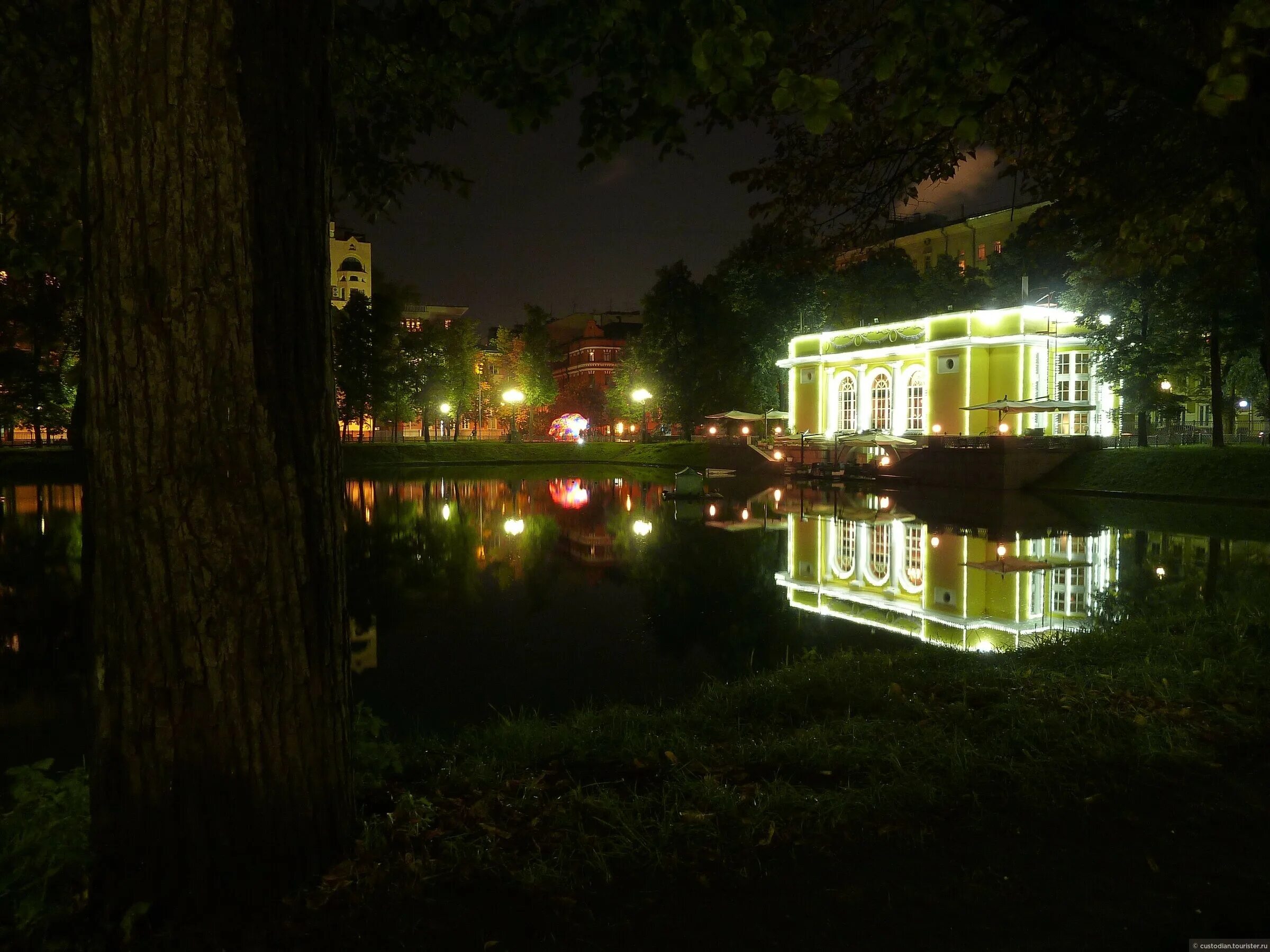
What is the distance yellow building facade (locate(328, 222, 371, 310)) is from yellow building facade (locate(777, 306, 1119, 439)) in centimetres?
5942

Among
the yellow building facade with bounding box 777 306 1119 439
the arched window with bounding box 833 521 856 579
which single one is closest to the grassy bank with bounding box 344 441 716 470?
the yellow building facade with bounding box 777 306 1119 439

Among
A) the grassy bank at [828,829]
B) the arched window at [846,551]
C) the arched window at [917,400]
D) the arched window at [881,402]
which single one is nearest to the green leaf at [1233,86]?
the grassy bank at [828,829]

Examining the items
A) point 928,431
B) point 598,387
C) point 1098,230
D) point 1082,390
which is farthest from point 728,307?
point 1098,230

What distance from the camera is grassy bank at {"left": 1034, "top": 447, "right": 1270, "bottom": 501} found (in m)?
25.3

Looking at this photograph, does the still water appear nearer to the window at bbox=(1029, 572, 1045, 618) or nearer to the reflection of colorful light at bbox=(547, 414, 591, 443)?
the window at bbox=(1029, 572, 1045, 618)

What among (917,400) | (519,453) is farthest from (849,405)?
(519,453)

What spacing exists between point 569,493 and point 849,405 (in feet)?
67.9

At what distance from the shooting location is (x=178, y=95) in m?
2.62

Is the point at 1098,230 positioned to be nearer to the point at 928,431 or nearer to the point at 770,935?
the point at 770,935

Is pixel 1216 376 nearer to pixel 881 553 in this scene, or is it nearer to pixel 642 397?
pixel 881 553

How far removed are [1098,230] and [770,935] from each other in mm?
8375

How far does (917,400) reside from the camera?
41.9 metres

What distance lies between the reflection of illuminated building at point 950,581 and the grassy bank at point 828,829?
3709 mm

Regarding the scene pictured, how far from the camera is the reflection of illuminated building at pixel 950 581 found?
9633 millimetres
